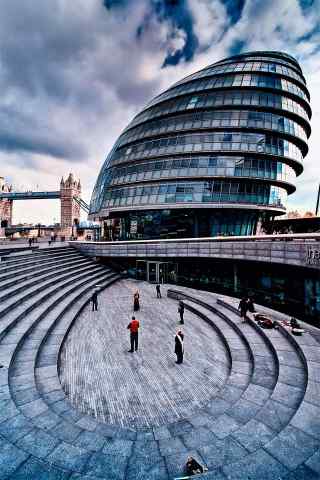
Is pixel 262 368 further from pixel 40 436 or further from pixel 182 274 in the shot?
pixel 182 274

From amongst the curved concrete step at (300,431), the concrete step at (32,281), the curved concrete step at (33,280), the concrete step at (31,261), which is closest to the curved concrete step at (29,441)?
the curved concrete step at (300,431)

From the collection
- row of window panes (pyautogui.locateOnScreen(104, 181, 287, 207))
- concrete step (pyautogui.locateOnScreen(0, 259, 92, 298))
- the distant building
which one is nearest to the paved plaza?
concrete step (pyautogui.locateOnScreen(0, 259, 92, 298))

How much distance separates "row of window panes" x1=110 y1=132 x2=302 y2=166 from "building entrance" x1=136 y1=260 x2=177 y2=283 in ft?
57.3

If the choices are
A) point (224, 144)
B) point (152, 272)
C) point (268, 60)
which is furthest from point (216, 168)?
point (268, 60)

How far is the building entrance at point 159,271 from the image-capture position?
3126 cm

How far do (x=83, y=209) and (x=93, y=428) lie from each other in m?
169

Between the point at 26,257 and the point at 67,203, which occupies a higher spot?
the point at 67,203

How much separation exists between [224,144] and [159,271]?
68.2ft

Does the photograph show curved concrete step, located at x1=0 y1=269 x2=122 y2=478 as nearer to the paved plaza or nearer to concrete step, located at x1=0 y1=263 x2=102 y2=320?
the paved plaza

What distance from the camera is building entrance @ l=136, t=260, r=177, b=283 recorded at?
31.3 m

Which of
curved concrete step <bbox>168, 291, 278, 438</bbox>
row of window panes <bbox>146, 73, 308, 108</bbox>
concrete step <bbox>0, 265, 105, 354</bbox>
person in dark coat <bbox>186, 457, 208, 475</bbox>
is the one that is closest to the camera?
person in dark coat <bbox>186, 457, 208, 475</bbox>

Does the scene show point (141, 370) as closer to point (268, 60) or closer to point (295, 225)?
point (295, 225)

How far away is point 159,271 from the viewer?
31594mm

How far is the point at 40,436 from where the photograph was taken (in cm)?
642
